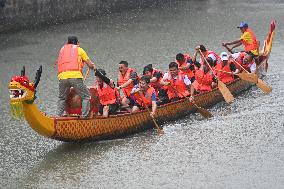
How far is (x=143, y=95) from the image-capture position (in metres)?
12.7

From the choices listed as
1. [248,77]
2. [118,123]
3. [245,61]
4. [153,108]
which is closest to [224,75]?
[248,77]

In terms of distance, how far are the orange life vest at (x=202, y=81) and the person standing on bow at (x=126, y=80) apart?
6.20ft

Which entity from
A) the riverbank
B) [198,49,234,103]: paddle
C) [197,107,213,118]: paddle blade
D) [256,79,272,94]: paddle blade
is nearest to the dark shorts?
[197,107,213,118]: paddle blade

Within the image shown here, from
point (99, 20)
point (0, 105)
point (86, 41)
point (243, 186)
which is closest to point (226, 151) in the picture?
point (243, 186)

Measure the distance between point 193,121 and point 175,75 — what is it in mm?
1011

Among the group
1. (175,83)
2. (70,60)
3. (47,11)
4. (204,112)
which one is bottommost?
(204,112)

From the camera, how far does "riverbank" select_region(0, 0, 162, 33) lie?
22.5 meters

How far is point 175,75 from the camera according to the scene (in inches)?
528

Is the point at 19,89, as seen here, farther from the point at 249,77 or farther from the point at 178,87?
the point at 249,77

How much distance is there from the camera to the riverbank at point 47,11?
886 inches

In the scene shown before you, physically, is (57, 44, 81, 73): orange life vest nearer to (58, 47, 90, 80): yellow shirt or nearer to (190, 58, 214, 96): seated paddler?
(58, 47, 90, 80): yellow shirt

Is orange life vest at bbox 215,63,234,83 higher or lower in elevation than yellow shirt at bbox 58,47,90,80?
lower

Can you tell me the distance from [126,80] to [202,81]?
7.05ft

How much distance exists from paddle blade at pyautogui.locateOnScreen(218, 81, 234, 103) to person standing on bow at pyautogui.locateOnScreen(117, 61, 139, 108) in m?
2.25
